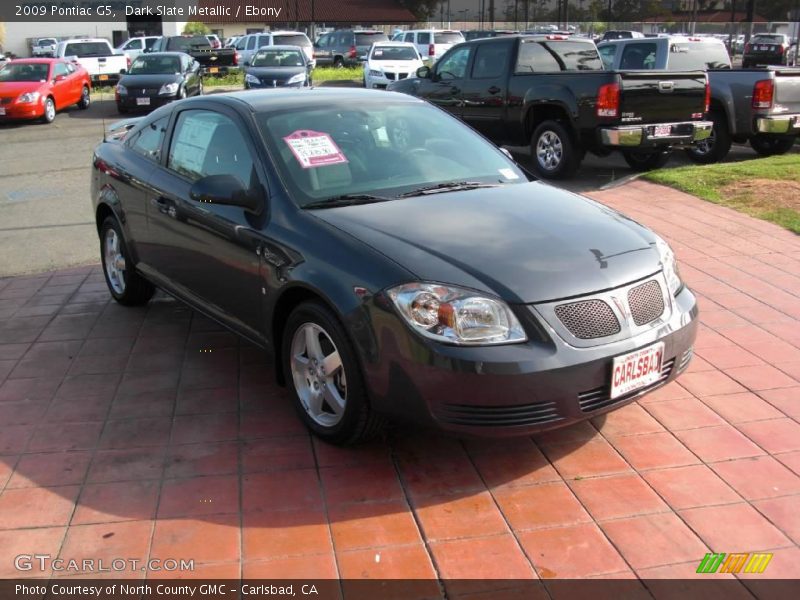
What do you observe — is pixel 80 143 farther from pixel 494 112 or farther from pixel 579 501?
pixel 579 501

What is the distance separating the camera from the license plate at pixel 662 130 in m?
10.4

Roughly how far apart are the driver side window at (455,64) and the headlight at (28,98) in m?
11.0

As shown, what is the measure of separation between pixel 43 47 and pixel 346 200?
51.7 m

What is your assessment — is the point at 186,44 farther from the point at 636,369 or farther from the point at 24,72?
the point at 636,369

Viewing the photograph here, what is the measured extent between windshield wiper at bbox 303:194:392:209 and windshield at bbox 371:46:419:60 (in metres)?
20.7

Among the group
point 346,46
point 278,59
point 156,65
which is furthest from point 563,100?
point 346,46

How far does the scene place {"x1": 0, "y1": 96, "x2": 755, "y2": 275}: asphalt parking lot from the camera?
8.07 metres

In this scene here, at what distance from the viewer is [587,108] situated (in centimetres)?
A: 1038

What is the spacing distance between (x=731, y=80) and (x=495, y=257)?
954cm

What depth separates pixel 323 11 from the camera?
212 ft

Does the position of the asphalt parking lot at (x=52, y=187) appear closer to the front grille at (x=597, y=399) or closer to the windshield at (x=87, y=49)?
the front grille at (x=597, y=399)

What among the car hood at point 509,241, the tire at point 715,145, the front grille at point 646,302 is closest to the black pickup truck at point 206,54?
the tire at point 715,145

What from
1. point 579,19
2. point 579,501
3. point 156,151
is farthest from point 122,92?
point 579,19

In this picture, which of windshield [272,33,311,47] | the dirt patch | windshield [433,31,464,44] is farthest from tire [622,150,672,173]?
windshield [433,31,464,44]
